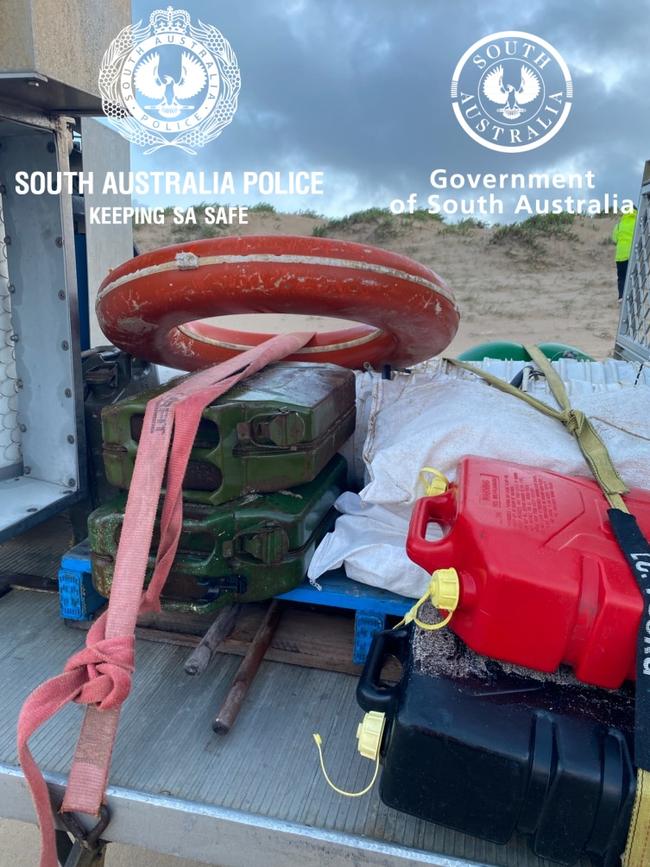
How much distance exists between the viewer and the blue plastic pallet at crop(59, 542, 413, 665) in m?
1.61

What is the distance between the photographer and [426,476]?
1.79 m

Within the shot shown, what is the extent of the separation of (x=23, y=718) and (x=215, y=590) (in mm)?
546

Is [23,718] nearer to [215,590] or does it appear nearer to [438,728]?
[215,590]

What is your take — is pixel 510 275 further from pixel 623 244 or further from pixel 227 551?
pixel 227 551

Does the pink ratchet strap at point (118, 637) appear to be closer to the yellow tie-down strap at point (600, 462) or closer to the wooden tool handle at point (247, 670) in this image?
the wooden tool handle at point (247, 670)

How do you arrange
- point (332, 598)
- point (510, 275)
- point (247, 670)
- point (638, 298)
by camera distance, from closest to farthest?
point (247, 670)
point (332, 598)
point (638, 298)
point (510, 275)

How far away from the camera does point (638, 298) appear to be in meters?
3.62

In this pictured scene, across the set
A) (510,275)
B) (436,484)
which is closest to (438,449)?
(436,484)

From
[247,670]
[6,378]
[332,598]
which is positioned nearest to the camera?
[247,670]

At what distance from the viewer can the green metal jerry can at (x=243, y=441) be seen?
1580 mm

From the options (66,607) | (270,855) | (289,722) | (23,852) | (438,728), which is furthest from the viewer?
(23,852)

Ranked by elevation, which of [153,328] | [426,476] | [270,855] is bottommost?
[270,855]

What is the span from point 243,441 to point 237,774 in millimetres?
737

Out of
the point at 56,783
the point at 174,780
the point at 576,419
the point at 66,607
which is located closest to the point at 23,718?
the point at 56,783
